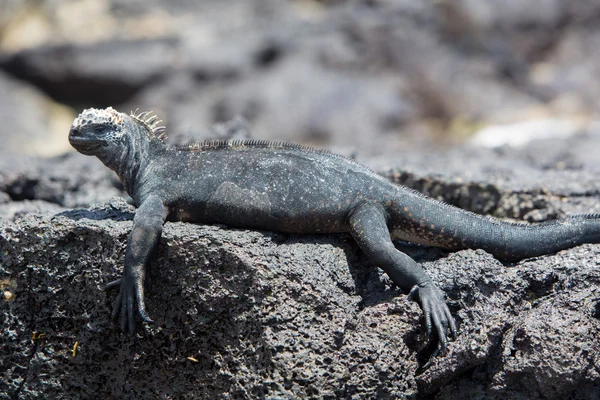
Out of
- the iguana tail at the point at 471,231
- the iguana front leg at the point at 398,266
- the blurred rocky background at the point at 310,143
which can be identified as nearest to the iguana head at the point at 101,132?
the blurred rocky background at the point at 310,143

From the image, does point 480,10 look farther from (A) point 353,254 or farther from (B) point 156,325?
(B) point 156,325

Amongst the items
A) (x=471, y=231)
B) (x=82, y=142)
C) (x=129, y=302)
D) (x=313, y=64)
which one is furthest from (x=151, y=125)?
(x=313, y=64)

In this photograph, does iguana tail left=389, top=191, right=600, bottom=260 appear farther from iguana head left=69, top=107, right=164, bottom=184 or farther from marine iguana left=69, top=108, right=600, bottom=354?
iguana head left=69, top=107, right=164, bottom=184

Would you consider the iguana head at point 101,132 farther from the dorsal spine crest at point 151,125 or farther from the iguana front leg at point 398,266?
the iguana front leg at point 398,266

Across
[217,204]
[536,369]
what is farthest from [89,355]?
[536,369]

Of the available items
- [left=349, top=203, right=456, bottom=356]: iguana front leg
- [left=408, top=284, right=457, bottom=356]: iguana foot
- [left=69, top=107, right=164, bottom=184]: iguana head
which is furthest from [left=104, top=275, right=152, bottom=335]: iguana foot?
[left=408, top=284, right=457, bottom=356]: iguana foot

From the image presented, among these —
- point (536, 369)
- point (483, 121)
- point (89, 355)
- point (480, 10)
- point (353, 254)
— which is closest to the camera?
point (536, 369)
